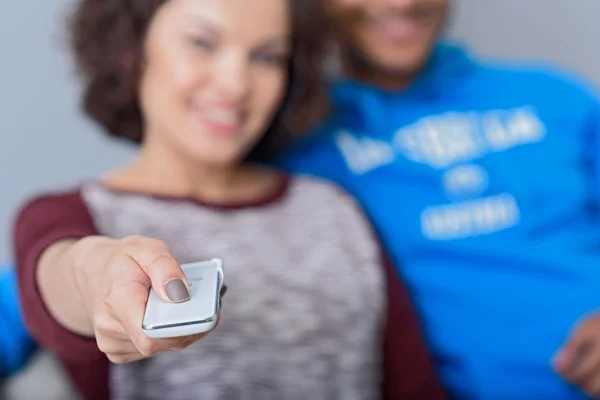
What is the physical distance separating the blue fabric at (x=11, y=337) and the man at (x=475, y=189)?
36 centimetres

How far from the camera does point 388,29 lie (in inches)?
29.0

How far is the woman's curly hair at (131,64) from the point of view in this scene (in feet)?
1.91

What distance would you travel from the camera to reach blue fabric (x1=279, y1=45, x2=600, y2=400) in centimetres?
66

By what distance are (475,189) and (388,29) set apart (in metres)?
0.23

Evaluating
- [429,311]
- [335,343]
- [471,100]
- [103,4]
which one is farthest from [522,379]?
[103,4]

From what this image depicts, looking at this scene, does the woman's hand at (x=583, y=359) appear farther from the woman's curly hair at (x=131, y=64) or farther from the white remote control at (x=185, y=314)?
the white remote control at (x=185, y=314)

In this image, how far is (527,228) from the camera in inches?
27.2

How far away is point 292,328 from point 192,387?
0.10m

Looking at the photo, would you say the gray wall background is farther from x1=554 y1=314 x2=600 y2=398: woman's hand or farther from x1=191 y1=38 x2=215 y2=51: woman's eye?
x1=554 y1=314 x2=600 y2=398: woman's hand

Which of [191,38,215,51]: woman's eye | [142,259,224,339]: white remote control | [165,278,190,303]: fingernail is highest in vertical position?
[191,38,215,51]: woman's eye

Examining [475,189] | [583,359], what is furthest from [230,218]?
[583,359]

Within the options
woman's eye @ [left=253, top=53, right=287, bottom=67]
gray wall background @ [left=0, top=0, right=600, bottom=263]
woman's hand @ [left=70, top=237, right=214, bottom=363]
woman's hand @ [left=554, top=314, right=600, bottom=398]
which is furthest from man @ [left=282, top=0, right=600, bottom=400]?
woman's hand @ [left=70, top=237, right=214, bottom=363]

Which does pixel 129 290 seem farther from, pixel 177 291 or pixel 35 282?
pixel 35 282

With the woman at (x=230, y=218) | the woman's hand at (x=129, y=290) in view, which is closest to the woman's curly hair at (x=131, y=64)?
the woman at (x=230, y=218)
